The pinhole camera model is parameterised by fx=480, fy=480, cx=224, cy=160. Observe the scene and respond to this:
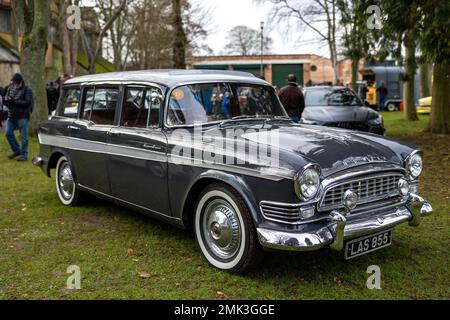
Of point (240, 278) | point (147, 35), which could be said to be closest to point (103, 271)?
point (240, 278)

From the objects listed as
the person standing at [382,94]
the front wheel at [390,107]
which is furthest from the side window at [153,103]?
the front wheel at [390,107]

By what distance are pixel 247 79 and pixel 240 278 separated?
245 centimetres

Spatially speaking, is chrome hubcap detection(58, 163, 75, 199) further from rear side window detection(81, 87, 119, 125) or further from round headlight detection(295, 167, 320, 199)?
round headlight detection(295, 167, 320, 199)

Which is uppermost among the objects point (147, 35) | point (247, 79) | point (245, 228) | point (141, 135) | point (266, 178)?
point (147, 35)

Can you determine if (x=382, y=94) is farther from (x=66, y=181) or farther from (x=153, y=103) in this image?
(x=153, y=103)

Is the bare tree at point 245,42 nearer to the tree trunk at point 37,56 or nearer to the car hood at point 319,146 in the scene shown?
the tree trunk at point 37,56

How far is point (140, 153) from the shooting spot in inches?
199

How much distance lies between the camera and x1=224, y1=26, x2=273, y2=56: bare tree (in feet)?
206

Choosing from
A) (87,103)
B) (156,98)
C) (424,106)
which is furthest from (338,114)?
(424,106)

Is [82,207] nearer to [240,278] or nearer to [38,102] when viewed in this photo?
[240,278]

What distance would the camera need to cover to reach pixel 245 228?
4055 mm

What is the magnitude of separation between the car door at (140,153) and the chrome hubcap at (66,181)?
4.44ft

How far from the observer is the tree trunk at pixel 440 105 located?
46.2 feet

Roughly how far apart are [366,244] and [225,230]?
1.23 m
